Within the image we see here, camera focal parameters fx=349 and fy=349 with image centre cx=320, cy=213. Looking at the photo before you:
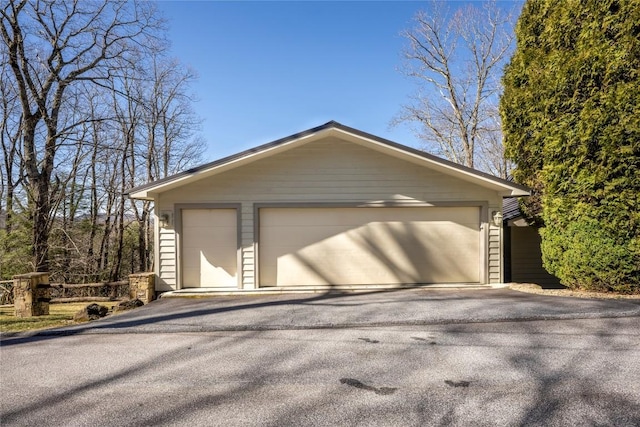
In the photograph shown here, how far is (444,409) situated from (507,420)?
0.43 metres

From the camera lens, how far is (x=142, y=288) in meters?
7.14

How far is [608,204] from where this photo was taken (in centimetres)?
620

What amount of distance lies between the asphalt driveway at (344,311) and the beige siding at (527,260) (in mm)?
3318

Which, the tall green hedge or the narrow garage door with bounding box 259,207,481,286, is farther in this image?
the narrow garage door with bounding box 259,207,481,286

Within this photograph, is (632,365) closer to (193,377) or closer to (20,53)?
(193,377)

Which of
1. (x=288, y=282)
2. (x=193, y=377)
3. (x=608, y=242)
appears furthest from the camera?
(x=288, y=282)

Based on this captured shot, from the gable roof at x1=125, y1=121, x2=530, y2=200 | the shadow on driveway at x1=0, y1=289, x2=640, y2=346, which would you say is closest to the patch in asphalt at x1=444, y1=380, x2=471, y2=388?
the shadow on driveway at x1=0, y1=289, x2=640, y2=346

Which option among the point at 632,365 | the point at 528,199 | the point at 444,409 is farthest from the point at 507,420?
the point at 528,199

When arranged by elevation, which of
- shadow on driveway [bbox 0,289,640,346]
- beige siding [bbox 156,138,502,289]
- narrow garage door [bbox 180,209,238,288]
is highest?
beige siding [bbox 156,138,502,289]

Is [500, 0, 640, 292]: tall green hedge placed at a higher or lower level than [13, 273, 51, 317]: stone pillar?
higher

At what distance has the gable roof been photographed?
7.17 metres

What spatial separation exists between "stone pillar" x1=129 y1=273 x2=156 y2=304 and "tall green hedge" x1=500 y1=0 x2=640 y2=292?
822 centimetres

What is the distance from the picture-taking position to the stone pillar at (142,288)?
7.12 m

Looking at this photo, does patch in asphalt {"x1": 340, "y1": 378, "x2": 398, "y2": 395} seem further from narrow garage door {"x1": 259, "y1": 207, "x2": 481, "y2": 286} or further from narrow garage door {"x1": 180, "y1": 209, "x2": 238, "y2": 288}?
narrow garage door {"x1": 180, "y1": 209, "x2": 238, "y2": 288}
